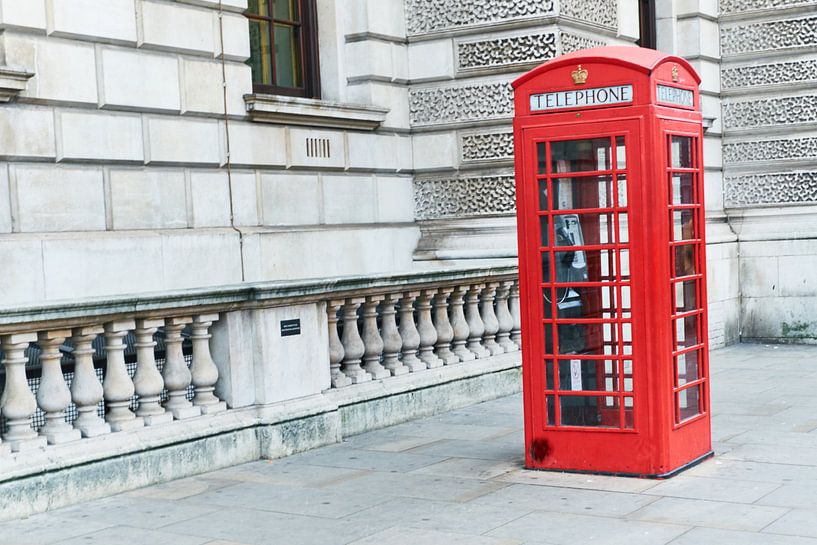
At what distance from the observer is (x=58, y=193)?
9.24 metres

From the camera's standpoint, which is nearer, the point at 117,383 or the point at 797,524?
the point at 797,524

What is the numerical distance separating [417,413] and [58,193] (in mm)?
3261

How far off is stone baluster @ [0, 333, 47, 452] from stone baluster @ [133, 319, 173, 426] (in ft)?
2.56

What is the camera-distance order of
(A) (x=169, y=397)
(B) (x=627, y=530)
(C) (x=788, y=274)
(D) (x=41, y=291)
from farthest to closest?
1. (C) (x=788, y=274)
2. (D) (x=41, y=291)
3. (A) (x=169, y=397)
4. (B) (x=627, y=530)

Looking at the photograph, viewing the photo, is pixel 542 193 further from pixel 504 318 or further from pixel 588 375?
pixel 504 318

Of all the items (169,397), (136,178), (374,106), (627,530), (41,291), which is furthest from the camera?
(374,106)

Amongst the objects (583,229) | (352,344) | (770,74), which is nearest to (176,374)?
(352,344)

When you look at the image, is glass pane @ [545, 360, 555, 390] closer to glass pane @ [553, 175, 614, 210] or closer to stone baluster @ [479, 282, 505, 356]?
glass pane @ [553, 175, 614, 210]

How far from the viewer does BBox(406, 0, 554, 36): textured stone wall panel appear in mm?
12047

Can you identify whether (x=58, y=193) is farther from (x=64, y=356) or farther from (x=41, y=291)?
(x=64, y=356)

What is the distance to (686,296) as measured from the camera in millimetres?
7156

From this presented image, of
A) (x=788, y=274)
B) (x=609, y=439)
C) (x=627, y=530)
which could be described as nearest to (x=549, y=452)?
(x=609, y=439)

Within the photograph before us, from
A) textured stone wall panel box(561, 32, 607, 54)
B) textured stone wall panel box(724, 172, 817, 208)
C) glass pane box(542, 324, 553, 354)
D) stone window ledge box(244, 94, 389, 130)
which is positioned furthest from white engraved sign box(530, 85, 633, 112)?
textured stone wall panel box(724, 172, 817, 208)

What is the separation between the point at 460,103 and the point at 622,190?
5.95m
